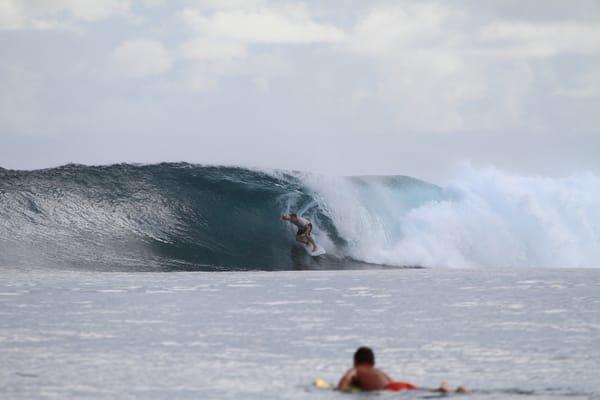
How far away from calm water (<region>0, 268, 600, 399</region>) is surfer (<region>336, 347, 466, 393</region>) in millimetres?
156

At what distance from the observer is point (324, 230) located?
32125 mm

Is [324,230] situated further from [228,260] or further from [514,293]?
[514,293]

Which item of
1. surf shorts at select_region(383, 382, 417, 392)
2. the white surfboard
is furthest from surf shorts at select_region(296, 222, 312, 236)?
surf shorts at select_region(383, 382, 417, 392)

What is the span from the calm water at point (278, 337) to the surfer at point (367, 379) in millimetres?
156

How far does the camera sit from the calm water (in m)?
10.3

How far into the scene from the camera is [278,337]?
13297mm

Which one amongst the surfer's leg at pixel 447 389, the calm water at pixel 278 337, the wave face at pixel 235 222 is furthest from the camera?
the wave face at pixel 235 222

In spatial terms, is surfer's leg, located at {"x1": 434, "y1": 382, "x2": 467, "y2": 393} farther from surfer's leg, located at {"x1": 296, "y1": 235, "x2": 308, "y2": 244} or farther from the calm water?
surfer's leg, located at {"x1": 296, "y1": 235, "x2": 308, "y2": 244}

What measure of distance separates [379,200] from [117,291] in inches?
728

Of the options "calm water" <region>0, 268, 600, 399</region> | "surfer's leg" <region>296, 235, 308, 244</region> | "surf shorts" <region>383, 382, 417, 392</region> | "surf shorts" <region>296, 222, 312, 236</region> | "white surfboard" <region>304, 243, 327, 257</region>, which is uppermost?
"surf shorts" <region>296, 222, 312, 236</region>

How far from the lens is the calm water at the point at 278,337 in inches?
→ 407

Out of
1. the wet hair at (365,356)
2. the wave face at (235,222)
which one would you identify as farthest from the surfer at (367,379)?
the wave face at (235,222)

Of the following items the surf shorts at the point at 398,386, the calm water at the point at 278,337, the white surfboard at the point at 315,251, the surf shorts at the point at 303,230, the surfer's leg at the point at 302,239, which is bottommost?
the surf shorts at the point at 398,386

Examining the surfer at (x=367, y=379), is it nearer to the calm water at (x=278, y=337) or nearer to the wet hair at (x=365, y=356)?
the wet hair at (x=365, y=356)
